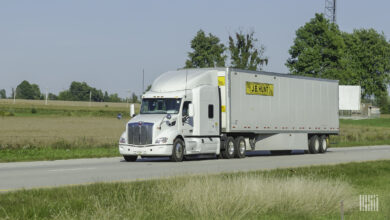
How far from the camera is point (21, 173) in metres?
19.3

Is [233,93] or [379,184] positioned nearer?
[379,184]

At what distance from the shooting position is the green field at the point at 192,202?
34.4ft

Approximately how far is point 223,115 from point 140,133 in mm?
4588

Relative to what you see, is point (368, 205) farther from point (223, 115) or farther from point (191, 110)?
point (223, 115)

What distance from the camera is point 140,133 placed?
25.2 m

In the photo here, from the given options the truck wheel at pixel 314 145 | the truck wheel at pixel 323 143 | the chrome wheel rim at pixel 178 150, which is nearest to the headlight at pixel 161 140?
the chrome wheel rim at pixel 178 150

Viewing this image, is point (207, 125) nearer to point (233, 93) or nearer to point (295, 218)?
point (233, 93)

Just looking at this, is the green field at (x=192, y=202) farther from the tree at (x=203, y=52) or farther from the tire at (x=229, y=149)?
the tree at (x=203, y=52)

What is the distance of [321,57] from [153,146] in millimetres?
61907

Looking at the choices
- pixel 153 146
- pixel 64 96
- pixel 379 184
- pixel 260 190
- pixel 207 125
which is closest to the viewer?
pixel 260 190

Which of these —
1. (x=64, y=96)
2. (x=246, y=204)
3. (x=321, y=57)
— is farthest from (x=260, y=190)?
(x=64, y=96)

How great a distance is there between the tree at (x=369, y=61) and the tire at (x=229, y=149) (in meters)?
86.3

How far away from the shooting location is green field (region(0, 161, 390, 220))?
10.5 metres

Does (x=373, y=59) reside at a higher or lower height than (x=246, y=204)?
higher
